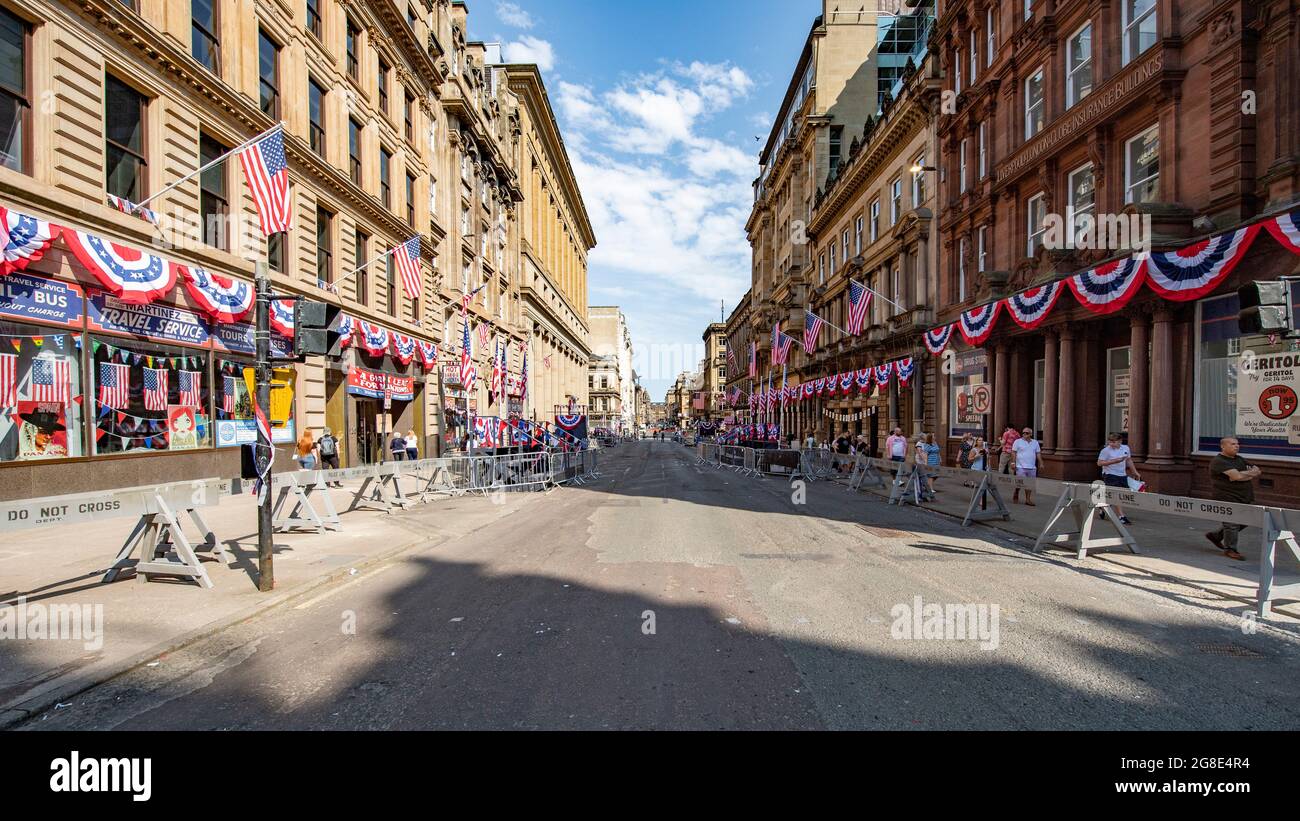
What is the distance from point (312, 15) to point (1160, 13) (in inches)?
981

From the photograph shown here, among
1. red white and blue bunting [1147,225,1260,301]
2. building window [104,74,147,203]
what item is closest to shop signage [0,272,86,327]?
building window [104,74,147,203]

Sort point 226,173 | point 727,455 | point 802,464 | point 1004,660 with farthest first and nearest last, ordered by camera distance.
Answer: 1. point 727,455
2. point 802,464
3. point 226,173
4. point 1004,660

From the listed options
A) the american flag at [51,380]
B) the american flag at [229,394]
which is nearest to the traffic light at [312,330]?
the american flag at [51,380]

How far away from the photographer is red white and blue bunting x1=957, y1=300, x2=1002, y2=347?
19.0m

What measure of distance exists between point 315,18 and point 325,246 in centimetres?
778

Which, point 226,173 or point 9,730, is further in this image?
point 226,173

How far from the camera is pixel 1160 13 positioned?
47.1ft

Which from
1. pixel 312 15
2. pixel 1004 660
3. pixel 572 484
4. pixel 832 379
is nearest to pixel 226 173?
pixel 312 15

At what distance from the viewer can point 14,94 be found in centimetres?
1063

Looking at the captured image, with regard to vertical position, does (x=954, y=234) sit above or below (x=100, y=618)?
above

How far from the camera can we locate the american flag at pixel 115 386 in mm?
12250

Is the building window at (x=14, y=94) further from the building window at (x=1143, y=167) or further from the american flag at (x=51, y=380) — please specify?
the building window at (x=1143, y=167)

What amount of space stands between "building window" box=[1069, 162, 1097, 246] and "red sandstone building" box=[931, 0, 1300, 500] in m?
0.06
